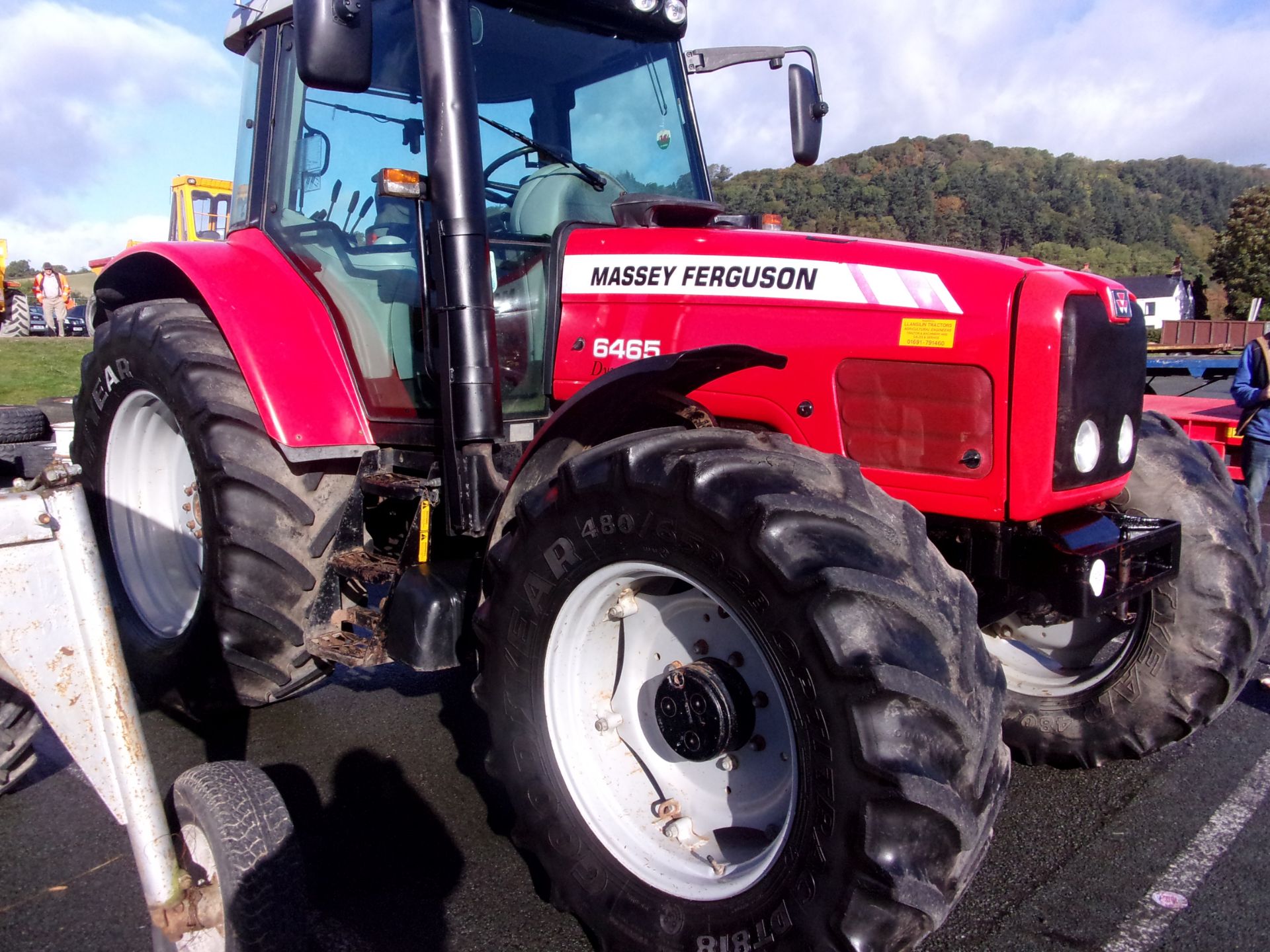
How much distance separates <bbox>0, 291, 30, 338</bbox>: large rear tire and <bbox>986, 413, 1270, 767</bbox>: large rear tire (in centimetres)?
2716

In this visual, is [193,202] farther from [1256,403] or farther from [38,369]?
[1256,403]

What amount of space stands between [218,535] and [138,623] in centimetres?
85

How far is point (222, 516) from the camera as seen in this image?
3.29 m

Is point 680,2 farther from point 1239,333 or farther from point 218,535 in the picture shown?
point 1239,333

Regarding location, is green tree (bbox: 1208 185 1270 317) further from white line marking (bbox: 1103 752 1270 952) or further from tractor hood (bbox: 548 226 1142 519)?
tractor hood (bbox: 548 226 1142 519)

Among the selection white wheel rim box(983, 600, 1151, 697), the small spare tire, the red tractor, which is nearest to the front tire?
the red tractor

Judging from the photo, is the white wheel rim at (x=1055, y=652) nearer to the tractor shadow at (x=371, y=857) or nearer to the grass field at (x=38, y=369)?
the tractor shadow at (x=371, y=857)

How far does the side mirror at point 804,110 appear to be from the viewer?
3.67 metres

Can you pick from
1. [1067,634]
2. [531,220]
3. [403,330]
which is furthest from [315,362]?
[1067,634]

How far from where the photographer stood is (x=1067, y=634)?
339cm

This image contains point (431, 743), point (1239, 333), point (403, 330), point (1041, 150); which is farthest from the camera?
point (1041, 150)

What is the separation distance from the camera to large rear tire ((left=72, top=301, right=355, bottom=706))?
3.30m

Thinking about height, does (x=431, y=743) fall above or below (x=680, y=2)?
below

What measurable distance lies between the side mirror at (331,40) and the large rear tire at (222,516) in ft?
4.43
